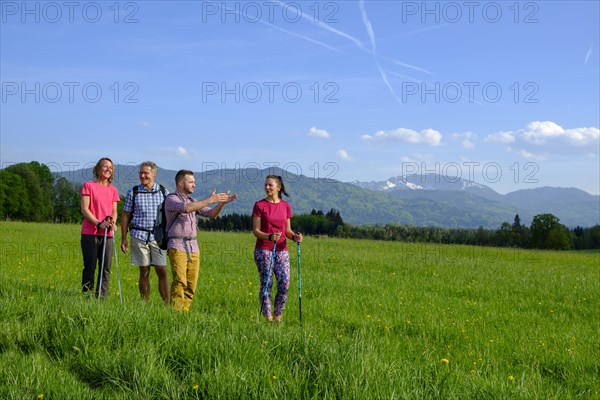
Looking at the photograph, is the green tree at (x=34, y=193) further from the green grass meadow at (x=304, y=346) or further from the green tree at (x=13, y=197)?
the green grass meadow at (x=304, y=346)

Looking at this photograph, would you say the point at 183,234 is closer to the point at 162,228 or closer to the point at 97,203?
the point at 162,228

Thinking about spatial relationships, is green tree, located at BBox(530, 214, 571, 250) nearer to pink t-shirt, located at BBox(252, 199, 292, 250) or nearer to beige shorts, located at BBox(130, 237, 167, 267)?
pink t-shirt, located at BBox(252, 199, 292, 250)

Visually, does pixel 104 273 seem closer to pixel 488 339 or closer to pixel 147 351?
pixel 147 351

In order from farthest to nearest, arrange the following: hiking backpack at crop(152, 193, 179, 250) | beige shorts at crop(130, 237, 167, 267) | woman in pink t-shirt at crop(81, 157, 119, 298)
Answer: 1. woman in pink t-shirt at crop(81, 157, 119, 298)
2. beige shorts at crop(130, 237, 167, 267)
3. hiking backpack at crop(152, 193, 179, 250)

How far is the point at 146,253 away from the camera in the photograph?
9375 mm

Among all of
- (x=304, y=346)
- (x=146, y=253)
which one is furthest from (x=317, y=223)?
(x=304, y=346)

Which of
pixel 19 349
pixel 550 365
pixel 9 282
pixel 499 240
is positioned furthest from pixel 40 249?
pixel 499 240

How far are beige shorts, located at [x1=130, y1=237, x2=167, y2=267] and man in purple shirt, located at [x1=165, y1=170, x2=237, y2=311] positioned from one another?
0.38 metres

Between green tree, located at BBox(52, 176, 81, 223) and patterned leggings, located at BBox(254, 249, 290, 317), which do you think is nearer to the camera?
patterned leggings, located at BBox(254, 249, 290, 317)

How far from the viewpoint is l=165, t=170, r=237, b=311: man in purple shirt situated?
8.91 metres

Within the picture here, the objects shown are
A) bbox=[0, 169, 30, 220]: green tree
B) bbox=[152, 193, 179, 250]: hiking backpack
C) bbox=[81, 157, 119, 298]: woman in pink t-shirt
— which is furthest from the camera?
bbox=[0, 169, 30, 220]: green tree

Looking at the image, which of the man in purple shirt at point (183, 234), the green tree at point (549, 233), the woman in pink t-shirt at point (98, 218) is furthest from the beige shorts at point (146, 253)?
the green tree at point (549, 233)

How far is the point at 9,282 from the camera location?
10422 mm

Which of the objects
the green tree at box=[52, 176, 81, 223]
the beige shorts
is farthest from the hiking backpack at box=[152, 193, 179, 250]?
the green tree at box=[52, 176, 81, 223]
